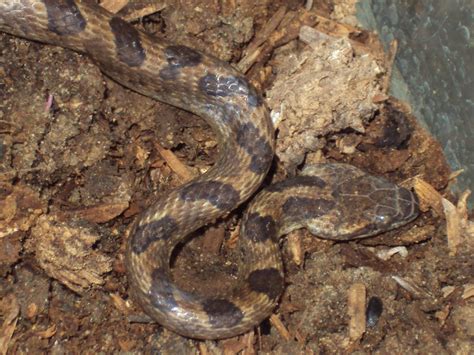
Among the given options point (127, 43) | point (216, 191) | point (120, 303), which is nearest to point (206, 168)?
point (216, 191)

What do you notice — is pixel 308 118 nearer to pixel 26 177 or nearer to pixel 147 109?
pixel 147 109

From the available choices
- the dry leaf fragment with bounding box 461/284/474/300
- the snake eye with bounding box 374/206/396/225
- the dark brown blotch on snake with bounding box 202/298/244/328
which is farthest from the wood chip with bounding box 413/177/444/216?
the dark brown blotch on snake with bounding box 202/298/244/328

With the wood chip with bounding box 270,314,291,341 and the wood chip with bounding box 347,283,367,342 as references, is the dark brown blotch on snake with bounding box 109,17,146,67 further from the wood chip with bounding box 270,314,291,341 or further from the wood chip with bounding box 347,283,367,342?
the wood chip with bounding box 347,283,367,342

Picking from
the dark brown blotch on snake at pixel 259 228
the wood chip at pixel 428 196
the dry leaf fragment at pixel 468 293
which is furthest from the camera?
the wood chip at pixel 428 196

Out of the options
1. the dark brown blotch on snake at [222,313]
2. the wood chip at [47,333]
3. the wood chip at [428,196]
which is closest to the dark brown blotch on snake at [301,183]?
the wood chip at [428,196]

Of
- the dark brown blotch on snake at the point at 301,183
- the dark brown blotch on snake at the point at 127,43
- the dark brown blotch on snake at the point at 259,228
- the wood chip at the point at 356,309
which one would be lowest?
the wood chip at the point at 356,309

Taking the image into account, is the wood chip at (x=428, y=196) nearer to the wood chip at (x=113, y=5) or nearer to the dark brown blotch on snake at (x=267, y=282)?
the dark brown blotch on snake at (x=267, y=282)
